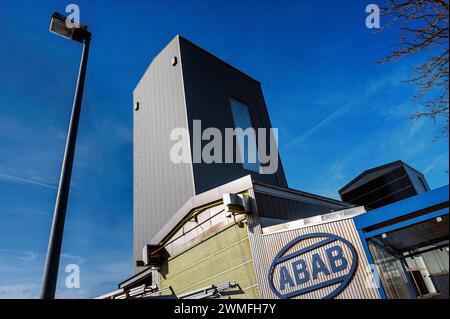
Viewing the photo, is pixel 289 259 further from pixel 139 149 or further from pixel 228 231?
pixel 139 149

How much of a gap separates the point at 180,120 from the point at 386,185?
110 feet

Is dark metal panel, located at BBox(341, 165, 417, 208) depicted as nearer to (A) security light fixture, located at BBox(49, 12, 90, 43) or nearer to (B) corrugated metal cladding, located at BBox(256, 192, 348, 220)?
(B) corrugated metal cladding, located at BBox(256, 192, 348, 220)

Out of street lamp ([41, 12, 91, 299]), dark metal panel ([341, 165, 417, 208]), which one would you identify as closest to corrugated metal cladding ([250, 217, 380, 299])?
street lamp ([41, 12, 91, 299])

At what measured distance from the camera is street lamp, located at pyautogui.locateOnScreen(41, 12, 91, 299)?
3.48m

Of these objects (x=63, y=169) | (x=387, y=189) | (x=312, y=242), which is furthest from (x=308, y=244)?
(x=387, y=189)

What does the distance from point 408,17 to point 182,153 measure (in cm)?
1715

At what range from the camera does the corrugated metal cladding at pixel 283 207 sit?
46.9 ft

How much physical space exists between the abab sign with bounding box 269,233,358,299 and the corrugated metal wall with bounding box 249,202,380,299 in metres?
0.13

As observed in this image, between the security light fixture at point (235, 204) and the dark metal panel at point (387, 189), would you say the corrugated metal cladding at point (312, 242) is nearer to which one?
the security light fixture at point (235, 204)

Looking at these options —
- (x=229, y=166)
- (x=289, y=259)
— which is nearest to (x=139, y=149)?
(x=229, y=166)

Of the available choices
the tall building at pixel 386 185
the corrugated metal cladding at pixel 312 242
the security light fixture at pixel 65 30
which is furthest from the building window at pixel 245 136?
the tall building at pixel 386 185

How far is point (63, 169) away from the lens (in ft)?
14.0

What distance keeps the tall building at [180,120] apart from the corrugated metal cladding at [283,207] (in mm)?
6927
